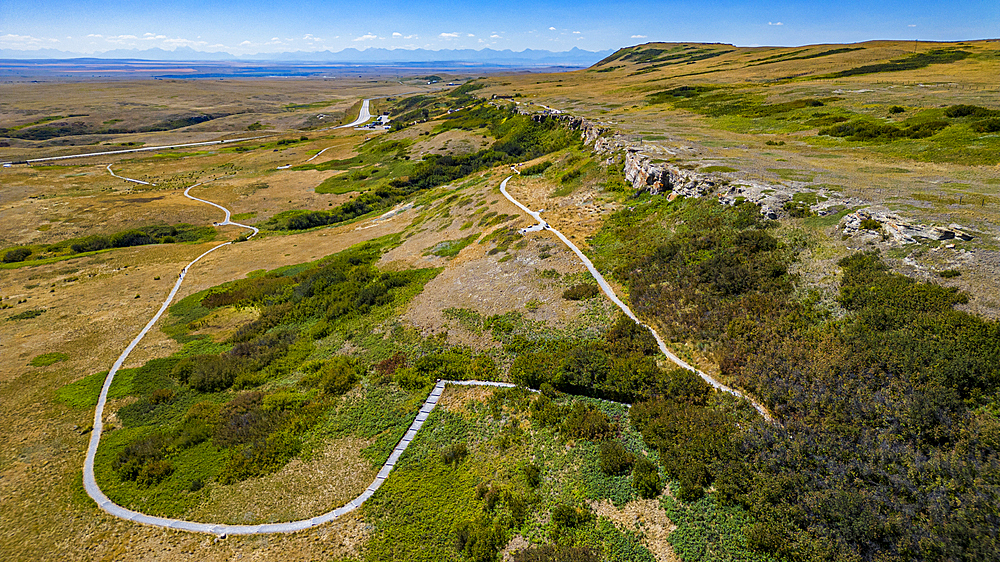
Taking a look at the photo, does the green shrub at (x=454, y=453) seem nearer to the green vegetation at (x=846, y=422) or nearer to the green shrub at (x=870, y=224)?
the green vegetation at (x=846, y=422)

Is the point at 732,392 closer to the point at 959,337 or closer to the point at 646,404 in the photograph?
the point at 646,404

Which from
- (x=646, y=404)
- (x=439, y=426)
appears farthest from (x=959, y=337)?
(x=439, y=426)

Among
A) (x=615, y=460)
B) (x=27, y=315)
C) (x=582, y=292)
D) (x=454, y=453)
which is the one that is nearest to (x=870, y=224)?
(x=582, y=292)

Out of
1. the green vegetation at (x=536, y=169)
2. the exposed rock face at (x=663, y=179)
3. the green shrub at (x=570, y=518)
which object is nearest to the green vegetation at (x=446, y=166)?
the green vegetation at (x=536, y=169)

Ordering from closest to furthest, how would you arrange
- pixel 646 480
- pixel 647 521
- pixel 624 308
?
pixel 647 521 < pixel 646 480 < pixel 624 308

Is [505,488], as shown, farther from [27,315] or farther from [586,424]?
[27,315]

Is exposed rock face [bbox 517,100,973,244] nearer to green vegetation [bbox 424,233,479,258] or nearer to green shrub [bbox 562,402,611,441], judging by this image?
green vegetation [bbox 424,233,479,258]
